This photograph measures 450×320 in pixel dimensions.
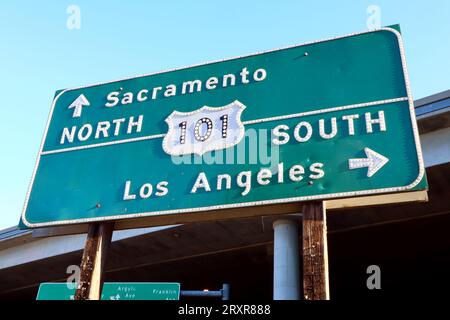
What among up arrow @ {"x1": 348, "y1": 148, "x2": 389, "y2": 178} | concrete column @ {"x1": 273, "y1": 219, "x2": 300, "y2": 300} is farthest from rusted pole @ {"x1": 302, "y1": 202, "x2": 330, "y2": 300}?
concrete column @ {"x1": 273, "y1": 219, "x2": 300, "y2": 300}

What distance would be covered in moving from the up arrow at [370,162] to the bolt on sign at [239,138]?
0.5 inches

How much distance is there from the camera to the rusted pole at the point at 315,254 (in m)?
4.61

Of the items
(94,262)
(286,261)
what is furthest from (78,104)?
(286,261)

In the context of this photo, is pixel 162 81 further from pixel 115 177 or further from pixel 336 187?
pixel 336 187

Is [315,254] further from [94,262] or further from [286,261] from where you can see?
[286,261]

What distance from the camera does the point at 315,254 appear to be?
483 cm

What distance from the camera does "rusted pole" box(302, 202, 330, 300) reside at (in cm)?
461

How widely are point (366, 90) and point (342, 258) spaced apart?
13.8 meters

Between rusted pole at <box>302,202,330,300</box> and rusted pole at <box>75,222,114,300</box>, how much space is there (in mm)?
2522

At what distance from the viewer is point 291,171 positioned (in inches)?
215

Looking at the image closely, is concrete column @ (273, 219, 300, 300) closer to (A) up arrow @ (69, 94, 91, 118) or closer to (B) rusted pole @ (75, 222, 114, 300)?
(B) rusted pole @ (75, 222, 114, 300)

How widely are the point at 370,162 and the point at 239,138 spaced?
1.62m

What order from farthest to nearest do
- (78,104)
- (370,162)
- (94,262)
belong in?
(78,104)
(94,262)
(370,162)
